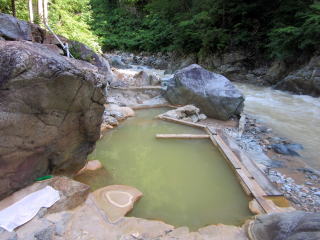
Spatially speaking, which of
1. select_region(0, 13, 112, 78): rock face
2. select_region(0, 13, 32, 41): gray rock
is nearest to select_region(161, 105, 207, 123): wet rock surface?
select_region(0, 13, 112, 78): rock face

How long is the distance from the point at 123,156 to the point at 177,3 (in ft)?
49.8

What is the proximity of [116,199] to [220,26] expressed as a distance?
1332 centimetres

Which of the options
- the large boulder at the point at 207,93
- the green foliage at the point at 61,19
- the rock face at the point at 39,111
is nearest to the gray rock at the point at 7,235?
the rock face at the point at 39,111

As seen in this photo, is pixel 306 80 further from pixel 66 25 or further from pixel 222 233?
pixel 66 25

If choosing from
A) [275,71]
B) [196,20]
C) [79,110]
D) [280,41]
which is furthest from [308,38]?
[79,110]

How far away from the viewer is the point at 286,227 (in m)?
2.28

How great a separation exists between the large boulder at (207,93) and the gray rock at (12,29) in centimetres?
429

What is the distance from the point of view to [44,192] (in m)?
2.79

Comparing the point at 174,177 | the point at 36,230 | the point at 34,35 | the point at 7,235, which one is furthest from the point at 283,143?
the point at 34,35

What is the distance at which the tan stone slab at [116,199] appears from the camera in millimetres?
2884

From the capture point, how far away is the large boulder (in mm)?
6738

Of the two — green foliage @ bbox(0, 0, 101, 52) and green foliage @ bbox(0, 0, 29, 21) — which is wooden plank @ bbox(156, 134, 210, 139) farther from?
green foliage @ bbox(0, 0, 29, 21)

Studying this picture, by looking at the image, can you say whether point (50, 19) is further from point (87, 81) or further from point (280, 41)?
point (280, 41)

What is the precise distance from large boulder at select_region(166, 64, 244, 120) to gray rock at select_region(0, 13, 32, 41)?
4288 millimetres
